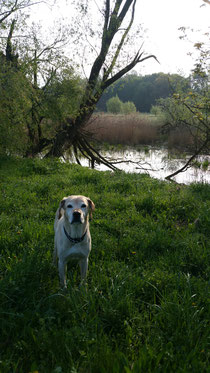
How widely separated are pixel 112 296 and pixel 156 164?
12.2m

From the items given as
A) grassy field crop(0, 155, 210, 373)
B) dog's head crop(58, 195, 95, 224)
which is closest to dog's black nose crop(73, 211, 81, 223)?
dog's head crop(58, 195, 95, 224)

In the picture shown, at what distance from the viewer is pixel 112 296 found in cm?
266

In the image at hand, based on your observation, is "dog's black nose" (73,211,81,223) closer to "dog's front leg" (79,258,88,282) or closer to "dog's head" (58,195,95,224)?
"dog's head" (58,195,95,224)

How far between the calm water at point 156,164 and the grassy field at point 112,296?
586 centimetres

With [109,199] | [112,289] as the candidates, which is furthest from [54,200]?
[112,289]

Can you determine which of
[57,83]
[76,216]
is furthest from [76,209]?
→ [57,83]

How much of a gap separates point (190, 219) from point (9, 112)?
8.22m

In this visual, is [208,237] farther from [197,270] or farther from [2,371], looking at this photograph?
[2,371]

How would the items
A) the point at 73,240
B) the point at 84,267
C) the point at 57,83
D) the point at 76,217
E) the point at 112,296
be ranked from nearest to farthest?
the point at 112,296, the point at 76,217, the point at 73,240, the point at 84,267, the point at 57,83

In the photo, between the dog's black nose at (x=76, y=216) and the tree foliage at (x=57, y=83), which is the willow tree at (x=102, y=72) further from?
the dog's black nose at (x=76, y=216)

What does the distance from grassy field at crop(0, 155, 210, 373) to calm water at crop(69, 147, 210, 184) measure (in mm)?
5863

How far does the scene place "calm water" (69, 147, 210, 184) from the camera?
11389mm

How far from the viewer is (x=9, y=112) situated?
10.1 meters

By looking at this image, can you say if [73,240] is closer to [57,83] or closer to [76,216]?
[76,216]
